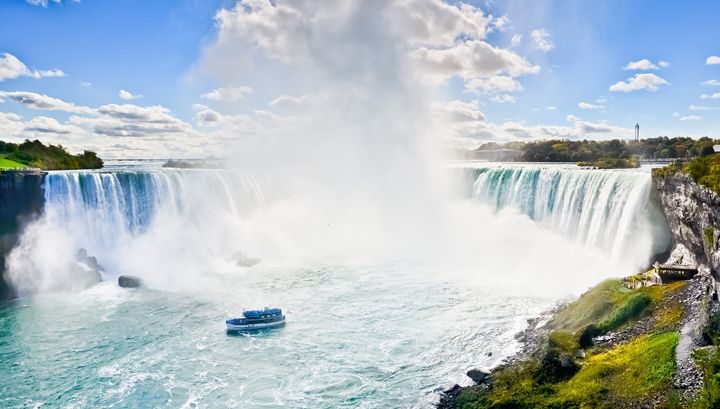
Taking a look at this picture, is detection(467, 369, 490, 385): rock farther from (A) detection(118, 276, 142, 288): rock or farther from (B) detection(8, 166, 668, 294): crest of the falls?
(A) detection(118, 276, 142, 288): rock

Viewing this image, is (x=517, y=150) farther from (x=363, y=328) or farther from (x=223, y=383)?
(x=223, y=383)

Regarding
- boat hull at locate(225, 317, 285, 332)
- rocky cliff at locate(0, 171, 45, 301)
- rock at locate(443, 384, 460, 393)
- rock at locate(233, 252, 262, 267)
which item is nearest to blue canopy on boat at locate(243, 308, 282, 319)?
boat hull at locate(225, 317, 285, 332)

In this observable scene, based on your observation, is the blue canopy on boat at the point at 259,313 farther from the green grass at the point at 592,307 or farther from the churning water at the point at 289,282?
the green grass at the point at 592,307

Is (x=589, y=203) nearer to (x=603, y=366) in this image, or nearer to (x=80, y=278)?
(x=603, y=366)

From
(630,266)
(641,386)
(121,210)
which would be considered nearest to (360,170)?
(121,210)

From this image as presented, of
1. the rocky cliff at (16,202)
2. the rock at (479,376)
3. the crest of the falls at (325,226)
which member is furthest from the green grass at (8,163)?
the rock at (479,376)

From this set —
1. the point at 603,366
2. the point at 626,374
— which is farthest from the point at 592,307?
the point at 626,374
